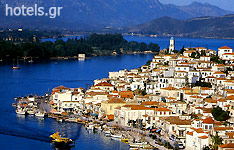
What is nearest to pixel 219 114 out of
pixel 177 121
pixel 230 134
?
pixel 177 121

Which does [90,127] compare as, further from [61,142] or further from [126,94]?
[126,94]

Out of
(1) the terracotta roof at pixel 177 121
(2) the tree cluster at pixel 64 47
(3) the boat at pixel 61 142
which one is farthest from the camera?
(2) the tree cluster at pixel 64 47

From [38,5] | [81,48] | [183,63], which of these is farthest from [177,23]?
[183,63]

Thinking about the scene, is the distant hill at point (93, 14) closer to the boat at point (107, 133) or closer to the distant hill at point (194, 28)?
the distant hill at point (194, 28)

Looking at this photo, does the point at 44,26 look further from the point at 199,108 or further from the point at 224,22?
the point at 199,108

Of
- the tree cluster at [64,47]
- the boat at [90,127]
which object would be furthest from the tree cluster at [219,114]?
the tree cluster at [64,47]

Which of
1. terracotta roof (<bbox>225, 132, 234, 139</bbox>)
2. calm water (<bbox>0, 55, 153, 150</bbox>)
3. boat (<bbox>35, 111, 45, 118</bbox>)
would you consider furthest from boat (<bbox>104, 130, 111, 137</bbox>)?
terracotta roof (<bbox>225, 132, 234, 139</bbox>)
